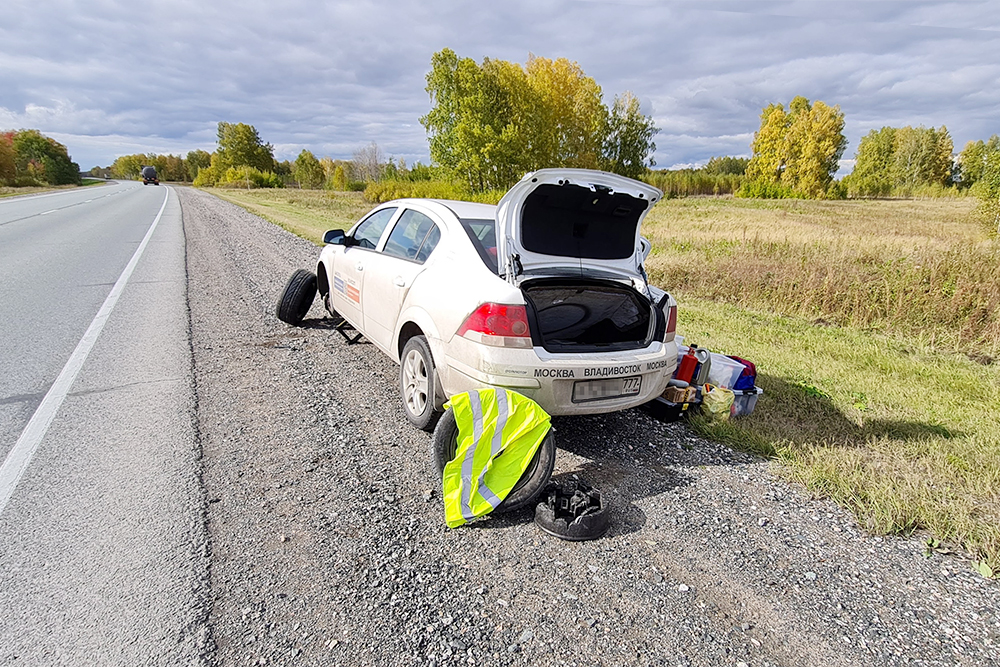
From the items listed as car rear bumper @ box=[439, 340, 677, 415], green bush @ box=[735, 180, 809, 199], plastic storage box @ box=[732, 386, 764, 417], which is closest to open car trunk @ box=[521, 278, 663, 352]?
car rear bumper @ box=[439, 340, 677, 415]

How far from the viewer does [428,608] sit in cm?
228

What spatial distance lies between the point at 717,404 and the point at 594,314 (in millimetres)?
1218

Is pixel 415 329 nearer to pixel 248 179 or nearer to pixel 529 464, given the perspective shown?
pixel 529 464

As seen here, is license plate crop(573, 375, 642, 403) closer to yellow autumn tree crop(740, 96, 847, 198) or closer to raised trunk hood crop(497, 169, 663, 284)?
raised trunk hood crop(497, 169, 663, 284)

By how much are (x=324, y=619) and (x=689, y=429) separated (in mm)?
3028

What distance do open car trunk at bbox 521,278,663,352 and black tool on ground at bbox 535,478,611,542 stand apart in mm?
956

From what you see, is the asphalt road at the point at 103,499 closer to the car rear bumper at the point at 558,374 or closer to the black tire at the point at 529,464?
the black tire at the point at 529,464

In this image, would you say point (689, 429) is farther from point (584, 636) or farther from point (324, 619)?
point (324, 619)

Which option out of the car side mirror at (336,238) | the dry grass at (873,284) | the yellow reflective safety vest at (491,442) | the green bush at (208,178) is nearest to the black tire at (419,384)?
the yellow reflective safety vest at (491,442)

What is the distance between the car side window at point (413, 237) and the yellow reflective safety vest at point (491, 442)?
4.80ft

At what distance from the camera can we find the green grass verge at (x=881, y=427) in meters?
3.04

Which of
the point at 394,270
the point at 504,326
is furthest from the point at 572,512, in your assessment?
the point at 394,270

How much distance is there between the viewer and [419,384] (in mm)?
3934

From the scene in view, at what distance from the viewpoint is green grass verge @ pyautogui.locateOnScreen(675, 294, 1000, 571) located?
3039mm
